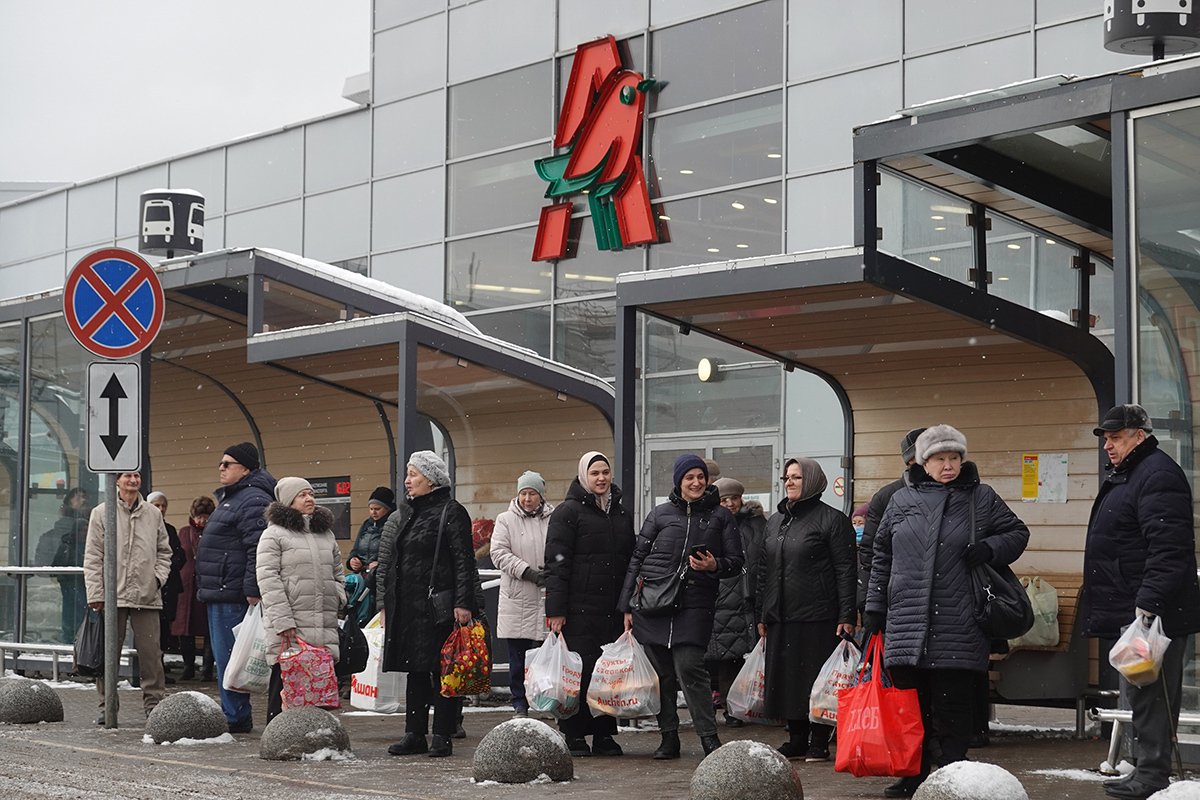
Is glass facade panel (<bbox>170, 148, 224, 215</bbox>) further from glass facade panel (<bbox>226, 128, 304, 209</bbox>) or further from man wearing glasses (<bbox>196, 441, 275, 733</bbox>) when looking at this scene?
man wearing glasses (<bbox>196, 441, 275, 733</bbox>)

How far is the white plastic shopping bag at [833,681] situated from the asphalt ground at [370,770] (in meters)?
0.33

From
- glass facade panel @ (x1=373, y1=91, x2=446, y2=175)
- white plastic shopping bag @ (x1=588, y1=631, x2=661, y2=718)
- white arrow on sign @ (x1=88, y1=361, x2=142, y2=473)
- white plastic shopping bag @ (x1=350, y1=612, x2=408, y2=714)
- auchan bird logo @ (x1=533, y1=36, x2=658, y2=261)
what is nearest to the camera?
white plastic shopping bag @ (x1=588, y1=631, x2=661, y2=718)

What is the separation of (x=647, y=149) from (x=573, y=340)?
9.04 ft

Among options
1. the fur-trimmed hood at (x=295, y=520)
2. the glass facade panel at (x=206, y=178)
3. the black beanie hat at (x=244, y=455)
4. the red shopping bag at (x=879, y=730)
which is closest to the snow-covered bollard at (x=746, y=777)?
the red shopping bag at (x=879, y=730)

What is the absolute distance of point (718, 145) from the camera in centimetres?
2175

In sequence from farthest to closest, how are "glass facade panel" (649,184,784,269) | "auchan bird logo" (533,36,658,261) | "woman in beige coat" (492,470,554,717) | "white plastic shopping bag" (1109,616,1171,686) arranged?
1. "auchan bird logo" (533,36,658,261)
2. "glass facade panel" (649,184,784,269)
3. "woman in beige coat" (492,470,554,717)
4. "white plastic shopping bag" (1109,616,1171,686)

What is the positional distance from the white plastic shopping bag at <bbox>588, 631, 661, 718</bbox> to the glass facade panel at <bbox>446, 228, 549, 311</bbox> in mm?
14279

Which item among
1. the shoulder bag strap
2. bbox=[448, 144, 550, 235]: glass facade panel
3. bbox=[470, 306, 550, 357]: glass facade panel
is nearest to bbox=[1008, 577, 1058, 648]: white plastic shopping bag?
the shoulder bag strap

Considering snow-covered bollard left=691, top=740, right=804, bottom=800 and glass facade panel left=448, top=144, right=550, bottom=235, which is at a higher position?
glass facade panel left=448, top=144, right=550, bottom=235

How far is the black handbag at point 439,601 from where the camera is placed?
9977 mm

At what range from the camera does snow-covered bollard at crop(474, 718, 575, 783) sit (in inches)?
340

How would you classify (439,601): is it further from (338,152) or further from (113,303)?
(338,152)

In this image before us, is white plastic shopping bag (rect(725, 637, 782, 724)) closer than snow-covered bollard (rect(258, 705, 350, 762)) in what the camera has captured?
No

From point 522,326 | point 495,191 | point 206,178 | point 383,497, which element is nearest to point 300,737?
point 383,497
